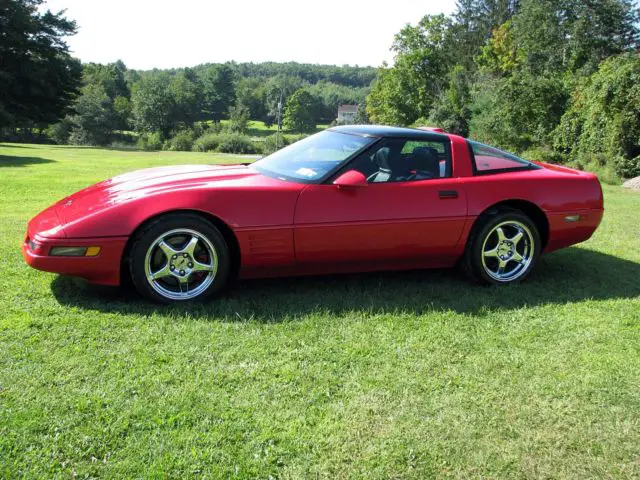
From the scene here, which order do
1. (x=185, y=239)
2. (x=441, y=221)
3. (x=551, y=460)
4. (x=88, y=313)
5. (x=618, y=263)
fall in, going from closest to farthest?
1. (x=551, y=460)
2. (x=88, y=313)
3. (x=185, y=239)
4. (x=441, y=221)
5. (x=618, y=263)

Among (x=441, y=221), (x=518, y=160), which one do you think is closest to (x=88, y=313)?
(x=441, y=221)

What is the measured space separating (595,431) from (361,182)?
214 cm

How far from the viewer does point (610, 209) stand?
29.7 feet

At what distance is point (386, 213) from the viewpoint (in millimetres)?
3938

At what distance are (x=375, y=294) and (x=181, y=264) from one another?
1.46 metres

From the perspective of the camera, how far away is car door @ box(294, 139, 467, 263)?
3793mm

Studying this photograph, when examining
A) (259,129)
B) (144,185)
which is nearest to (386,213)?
(144,185)

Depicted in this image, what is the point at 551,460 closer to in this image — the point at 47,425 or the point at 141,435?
the point at 141,435

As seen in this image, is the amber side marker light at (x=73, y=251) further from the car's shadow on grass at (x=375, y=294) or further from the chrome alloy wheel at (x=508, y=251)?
the chrome alloy wheel at (x=508, y=251)

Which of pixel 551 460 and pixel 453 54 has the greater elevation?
pixel 453 54

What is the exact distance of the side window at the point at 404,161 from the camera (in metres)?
4.06

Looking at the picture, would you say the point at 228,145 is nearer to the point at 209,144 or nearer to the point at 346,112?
the point at 209,144

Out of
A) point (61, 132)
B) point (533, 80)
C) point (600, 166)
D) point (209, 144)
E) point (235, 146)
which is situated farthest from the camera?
point (61, 132)

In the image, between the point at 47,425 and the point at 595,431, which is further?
the point at 595,431
